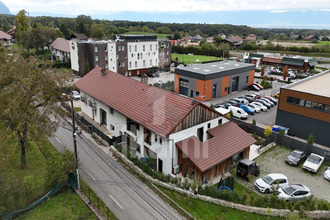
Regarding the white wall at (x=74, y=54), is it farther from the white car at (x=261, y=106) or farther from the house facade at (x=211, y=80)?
the white car at (x=261, y=106)

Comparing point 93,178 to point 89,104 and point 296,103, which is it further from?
point 296,103

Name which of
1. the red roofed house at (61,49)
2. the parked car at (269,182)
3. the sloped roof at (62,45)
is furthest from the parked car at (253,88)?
the sloped roof at (62,45)

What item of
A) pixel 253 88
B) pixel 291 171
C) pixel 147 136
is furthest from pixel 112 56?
pixel 291 171

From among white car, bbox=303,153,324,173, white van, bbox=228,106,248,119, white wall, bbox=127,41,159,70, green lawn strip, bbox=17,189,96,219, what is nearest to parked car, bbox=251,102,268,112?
white van, bbox=228,106,248,119

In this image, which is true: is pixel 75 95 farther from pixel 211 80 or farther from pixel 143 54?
pixel 143 54

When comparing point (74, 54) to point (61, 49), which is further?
point (61, 49)

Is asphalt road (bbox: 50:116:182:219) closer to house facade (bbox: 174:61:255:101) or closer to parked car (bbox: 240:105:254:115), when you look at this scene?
parked car (bbox: 240:105:254:115)
